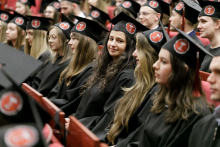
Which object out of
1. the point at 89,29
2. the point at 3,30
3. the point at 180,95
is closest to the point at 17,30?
the point at 3,30

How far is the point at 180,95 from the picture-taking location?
1.97 metres

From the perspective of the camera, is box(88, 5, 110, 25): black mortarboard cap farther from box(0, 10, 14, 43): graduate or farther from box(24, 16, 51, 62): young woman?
box(0, 10, 14, 43): graduate

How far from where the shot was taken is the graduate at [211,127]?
1.69 m

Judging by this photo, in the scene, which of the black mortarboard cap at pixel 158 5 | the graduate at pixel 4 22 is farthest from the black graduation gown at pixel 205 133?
the graduate at pixel 4 22

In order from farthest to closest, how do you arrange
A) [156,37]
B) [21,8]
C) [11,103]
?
1. [21,8]
2. [156,37]
3. [11,103]

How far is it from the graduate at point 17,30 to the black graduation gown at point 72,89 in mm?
2081

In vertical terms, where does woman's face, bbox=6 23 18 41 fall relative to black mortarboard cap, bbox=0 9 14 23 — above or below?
below

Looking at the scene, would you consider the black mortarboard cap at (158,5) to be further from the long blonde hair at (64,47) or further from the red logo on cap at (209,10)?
the long blonde hair at (64,47)

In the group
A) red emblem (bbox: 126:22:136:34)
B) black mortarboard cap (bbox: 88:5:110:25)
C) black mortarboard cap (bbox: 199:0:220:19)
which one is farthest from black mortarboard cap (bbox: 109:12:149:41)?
black mortarboard cap (bbox: 88:5:110:25)

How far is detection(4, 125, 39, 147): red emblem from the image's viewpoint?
1.37 m

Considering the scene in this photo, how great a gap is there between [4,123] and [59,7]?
5.80m

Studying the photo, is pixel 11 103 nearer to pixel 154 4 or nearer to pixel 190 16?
pixel 190 16

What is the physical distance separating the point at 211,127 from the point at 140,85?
92 centimetres

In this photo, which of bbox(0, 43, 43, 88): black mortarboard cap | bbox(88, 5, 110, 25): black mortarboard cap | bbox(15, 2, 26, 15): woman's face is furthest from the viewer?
bbox(15, 2, 26, 15): woman's face
